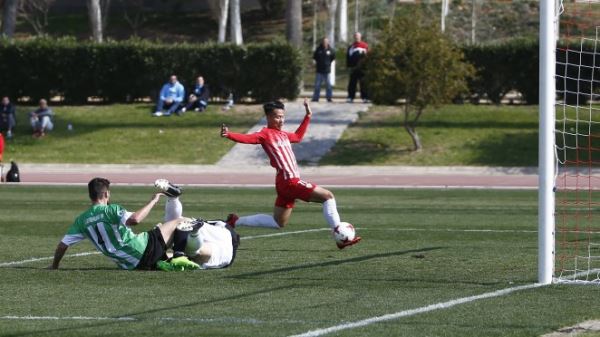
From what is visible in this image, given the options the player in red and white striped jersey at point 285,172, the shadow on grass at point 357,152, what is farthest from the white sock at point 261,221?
the shadow on grass at point 357,152

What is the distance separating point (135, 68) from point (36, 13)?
118 feet

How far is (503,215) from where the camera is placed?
22.1 m

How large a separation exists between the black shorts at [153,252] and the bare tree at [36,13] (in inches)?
2383

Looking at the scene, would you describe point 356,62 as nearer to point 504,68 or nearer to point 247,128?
point 247,128

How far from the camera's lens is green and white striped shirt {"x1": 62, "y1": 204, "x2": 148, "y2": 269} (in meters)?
13.7

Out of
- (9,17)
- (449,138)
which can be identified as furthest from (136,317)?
(9,17)

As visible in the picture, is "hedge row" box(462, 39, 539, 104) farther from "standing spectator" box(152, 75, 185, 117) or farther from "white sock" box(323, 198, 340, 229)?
"white sock" box(323, 198, 340, 229)

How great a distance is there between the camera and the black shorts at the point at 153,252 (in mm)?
13969

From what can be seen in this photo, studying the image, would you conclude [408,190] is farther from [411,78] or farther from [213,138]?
[213,138]

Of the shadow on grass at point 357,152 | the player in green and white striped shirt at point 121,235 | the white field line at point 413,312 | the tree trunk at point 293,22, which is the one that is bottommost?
the shadow on grass at point 357,152

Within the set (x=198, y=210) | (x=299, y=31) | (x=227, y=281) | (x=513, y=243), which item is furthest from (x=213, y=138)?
(x=227, y=281)

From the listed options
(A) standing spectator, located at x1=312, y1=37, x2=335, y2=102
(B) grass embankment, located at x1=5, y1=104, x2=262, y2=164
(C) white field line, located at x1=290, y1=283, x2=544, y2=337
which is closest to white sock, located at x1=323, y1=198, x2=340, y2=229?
(C) white field line, located at x1=290, y1=283, x2=544, y2=337

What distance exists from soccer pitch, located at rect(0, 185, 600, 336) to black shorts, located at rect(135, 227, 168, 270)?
0.74 ft

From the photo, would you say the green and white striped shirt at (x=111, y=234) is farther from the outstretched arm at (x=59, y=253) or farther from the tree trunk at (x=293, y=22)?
the tree trunk at (x=293, y=22)
